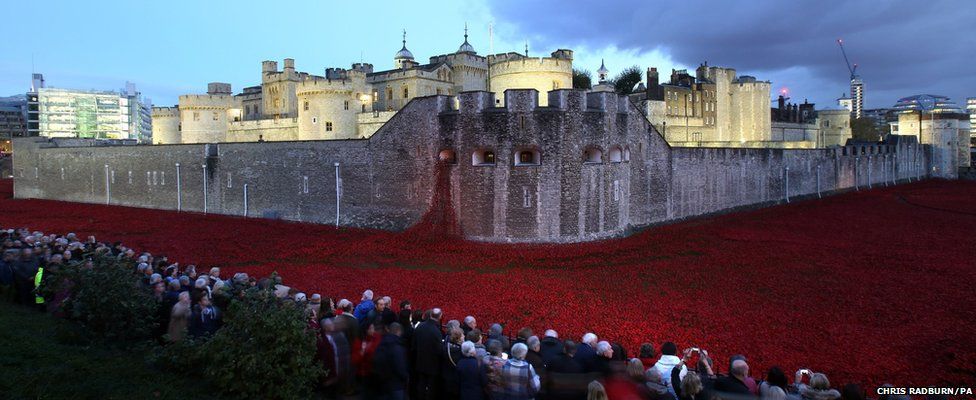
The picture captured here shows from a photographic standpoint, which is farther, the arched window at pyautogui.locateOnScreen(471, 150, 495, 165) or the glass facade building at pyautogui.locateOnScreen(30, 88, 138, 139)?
the glass facade building at pyautogui.locateOnScreen(30, 88, 138, 139)

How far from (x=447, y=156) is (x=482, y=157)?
1.64 meters

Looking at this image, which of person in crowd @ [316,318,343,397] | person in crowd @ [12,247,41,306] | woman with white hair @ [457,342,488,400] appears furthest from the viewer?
person in crowd @ [12,247,41,306]

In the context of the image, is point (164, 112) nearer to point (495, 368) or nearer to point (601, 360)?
point (495, 368)

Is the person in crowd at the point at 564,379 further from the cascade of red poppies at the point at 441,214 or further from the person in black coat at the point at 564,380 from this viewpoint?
the cascade of red poppies at the point at 441,214

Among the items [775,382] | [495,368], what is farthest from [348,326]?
[775,382]

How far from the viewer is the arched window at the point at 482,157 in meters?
25.0

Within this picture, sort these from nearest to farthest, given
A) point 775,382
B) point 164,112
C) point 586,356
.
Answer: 1. point 775,382
2. point 586,356
3. point 164,112

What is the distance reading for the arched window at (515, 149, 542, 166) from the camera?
24.5 metres

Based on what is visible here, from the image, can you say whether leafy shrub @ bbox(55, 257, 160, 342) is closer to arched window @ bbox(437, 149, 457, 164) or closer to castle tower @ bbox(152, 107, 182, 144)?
arched window @ bbox(437, 149, 457, 164)

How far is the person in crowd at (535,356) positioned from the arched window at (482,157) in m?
16.5

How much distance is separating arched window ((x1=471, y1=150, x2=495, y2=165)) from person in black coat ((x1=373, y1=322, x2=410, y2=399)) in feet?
54.6

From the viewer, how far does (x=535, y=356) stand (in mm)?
8641

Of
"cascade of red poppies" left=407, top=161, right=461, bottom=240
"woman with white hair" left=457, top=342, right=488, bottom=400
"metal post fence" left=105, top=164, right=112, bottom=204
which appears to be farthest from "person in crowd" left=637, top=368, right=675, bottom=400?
"metal post fence" left=105, top=164, right=112, bottom=204

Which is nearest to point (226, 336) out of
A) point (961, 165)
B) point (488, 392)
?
point (488, 392)
